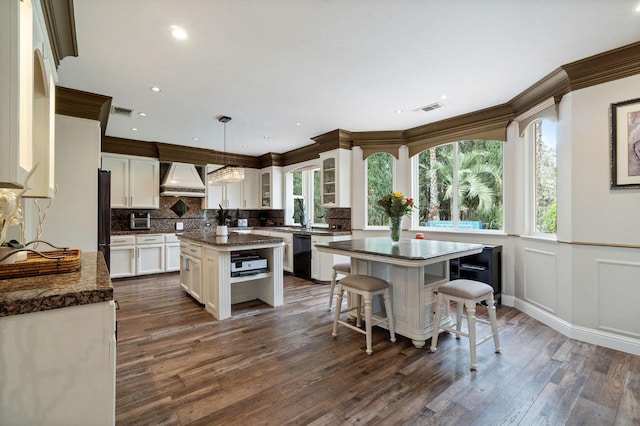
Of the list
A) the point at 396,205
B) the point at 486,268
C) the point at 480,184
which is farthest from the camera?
the point at 480,184

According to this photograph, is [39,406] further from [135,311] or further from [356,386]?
[135,311]

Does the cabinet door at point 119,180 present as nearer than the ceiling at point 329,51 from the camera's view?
No

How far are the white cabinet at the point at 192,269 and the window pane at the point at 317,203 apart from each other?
292 cm

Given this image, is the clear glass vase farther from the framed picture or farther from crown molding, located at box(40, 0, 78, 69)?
crown molding, located at box(40, 0, 78, 69)

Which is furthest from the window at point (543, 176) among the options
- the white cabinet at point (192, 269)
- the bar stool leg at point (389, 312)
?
Result: the white cabinet at point (192, 269)

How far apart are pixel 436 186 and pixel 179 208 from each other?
5.25 metres

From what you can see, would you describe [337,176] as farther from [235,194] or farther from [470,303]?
[470,303]

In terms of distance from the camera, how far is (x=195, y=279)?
4074 millimetres

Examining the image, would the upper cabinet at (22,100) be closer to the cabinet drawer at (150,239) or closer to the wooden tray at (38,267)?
the wooden tray at (38,267)

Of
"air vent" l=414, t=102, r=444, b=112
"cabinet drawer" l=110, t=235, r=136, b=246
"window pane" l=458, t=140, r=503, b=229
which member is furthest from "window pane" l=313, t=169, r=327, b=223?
"cabinet drawer" l=110, t=235, r=136, b=246

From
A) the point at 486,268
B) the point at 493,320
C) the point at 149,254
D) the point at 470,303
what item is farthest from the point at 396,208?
the point at 149,254

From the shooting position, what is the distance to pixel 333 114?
434cm

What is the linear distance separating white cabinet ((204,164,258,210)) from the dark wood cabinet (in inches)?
194

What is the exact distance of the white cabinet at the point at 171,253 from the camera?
588 cm
